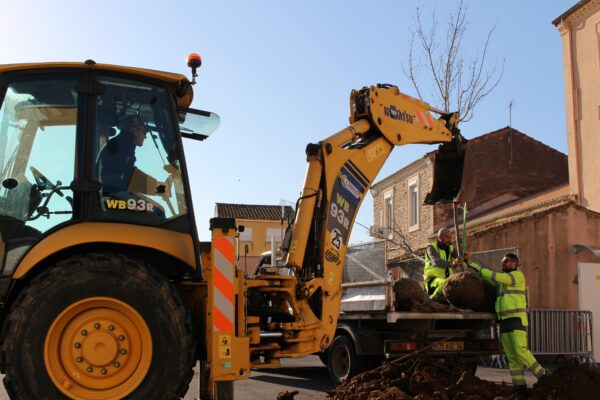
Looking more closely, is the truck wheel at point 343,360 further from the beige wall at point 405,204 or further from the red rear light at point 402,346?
the beige wall at point 405,204

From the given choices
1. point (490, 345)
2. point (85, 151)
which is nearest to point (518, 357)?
point (490, 345)

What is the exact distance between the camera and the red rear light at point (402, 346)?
8.32 metres

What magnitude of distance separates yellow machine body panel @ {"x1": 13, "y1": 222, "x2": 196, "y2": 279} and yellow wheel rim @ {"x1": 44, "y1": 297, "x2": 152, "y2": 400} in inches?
16.4

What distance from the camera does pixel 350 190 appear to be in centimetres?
720

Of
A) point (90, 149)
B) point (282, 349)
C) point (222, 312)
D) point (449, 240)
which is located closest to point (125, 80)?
point (90, 149)

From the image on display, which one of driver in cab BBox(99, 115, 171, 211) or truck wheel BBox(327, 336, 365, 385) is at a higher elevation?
driver in cab BBox(99, 115, 171, 211)

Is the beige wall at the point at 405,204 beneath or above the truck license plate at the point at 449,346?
above

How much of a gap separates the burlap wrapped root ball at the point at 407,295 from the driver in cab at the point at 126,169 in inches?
167

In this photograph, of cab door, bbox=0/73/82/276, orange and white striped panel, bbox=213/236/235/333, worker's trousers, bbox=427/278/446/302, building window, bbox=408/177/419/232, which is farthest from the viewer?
building window, bbox=408/177/419/232

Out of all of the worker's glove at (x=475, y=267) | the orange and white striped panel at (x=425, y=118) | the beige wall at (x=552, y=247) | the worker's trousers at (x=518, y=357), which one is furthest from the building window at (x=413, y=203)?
the orange and white striped panel at (x=425, y=118)

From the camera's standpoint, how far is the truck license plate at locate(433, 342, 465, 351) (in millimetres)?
8602

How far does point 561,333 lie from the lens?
14250 mm

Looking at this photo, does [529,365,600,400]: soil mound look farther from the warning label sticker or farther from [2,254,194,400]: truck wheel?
[2,254,194,400]: truck wheel

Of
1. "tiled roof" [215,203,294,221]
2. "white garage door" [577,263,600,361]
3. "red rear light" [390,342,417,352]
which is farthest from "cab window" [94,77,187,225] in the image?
"tiled roof" [215,203,294,221]
